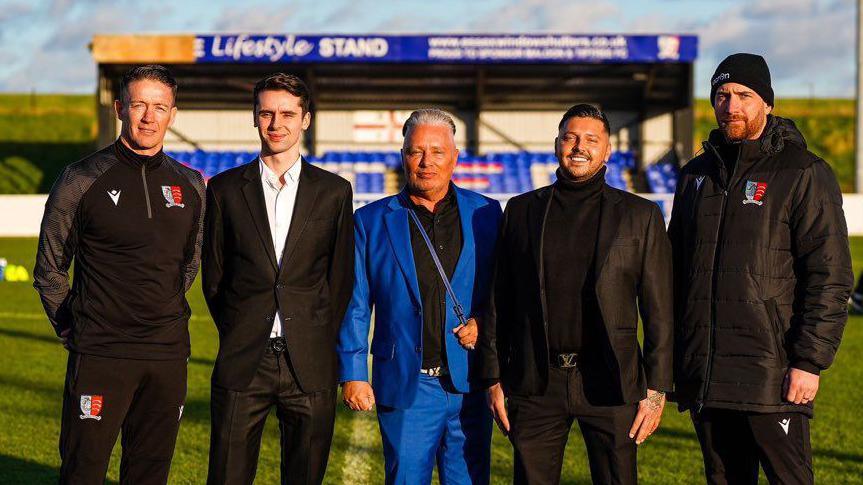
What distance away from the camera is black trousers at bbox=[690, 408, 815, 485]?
420 centimetres

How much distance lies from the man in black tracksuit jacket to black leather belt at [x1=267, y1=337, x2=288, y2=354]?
390 millimetres

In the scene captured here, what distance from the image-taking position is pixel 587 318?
13.5ft

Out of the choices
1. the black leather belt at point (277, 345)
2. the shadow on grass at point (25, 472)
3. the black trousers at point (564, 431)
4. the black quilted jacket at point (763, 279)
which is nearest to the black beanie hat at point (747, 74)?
the black quilted jacket at point (763, 279)

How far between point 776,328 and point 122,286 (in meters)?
2.62

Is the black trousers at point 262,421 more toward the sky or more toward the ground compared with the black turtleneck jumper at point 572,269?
more toward the ground

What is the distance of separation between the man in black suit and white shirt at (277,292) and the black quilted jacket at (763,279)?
1.47m

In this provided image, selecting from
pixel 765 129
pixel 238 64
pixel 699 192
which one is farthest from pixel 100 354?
pixel 238 64

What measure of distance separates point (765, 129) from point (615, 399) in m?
1.29

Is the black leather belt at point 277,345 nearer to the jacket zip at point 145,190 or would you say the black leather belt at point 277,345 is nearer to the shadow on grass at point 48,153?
the jacket zip at point 145,190

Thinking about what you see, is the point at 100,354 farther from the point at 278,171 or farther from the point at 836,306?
the point at 836,306

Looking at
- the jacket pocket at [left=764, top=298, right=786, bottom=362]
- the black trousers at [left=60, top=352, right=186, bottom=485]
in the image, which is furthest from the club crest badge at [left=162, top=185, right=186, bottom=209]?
the jacket pocket at [left=764, top=298, right=786, bottom=362]

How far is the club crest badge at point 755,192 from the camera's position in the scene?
421 centimetres

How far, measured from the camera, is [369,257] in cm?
444

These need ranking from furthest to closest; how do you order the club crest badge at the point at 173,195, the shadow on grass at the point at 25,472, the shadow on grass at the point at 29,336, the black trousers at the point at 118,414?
the shadow on grass at the point at 29,336 < the shadow on grass at the point at 25,472 < the club crest badge at the point at 173,195 < the black trousers at the point at 118,414
